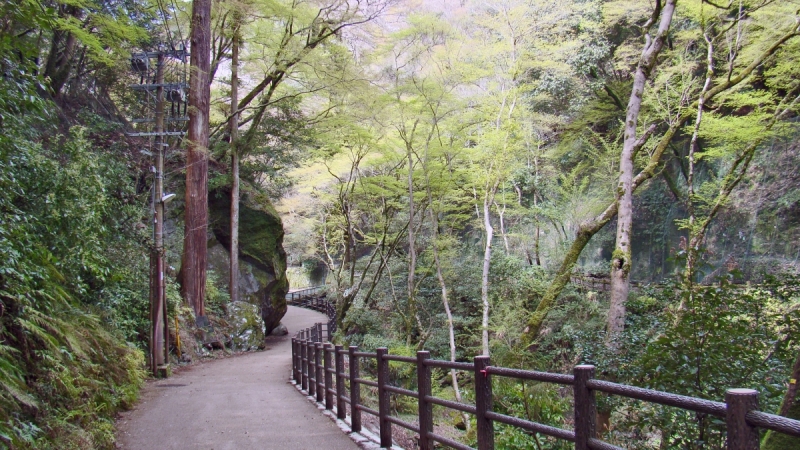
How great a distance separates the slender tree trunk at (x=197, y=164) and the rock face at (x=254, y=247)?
20.7 feet

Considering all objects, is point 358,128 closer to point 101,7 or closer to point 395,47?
point 395,47

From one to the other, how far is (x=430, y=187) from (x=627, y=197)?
7.63 m

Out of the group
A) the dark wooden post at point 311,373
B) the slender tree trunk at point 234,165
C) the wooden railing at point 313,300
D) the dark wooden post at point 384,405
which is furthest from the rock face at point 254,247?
the dark wooden post at point 384,405

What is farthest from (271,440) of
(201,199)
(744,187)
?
(744,187)

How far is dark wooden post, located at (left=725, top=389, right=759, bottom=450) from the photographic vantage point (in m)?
1.78

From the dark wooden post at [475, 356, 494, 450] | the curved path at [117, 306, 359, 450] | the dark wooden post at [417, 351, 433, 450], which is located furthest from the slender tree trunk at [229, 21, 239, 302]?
the dark wooden post at [475, 356, 494, 450]

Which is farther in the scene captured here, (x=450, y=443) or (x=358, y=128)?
(x=358, y=128)

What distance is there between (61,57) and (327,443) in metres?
14.6

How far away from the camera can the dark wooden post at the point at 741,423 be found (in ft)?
5.82

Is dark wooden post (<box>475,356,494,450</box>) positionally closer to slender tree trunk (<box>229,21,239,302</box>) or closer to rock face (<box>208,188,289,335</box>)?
slender tree trunk (<box>229,21,239,302</box>)

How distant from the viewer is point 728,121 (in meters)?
15.5

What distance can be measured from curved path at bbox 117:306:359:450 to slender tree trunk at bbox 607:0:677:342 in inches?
270

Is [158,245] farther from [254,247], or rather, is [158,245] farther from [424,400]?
[254,247]

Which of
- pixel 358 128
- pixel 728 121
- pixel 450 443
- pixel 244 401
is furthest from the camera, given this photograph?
pixel 358 128
